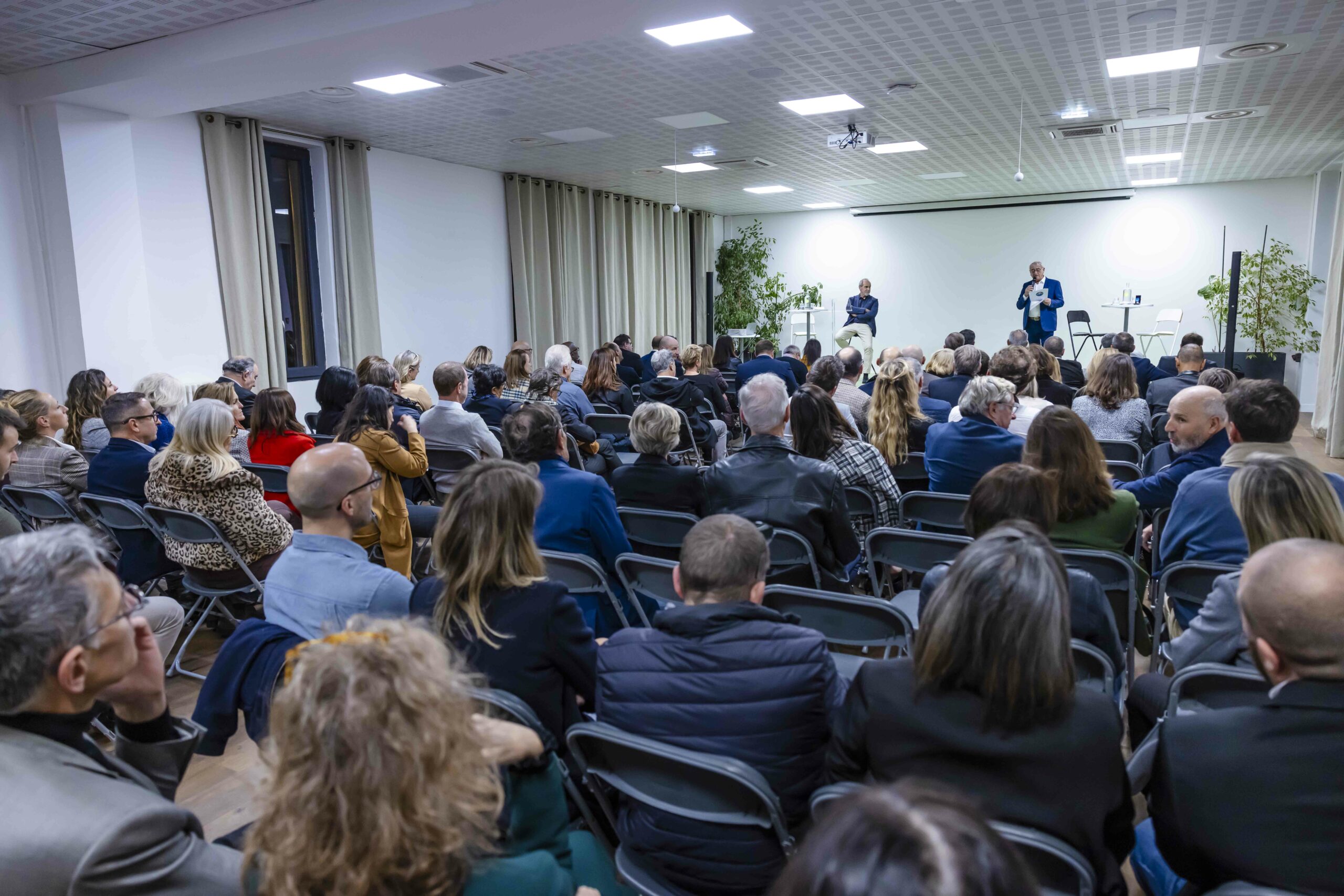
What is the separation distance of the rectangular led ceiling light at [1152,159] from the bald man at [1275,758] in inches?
393

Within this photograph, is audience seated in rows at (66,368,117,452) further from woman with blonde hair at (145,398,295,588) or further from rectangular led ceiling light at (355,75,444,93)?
rectangular led ceiling light at (355,75,444,93)

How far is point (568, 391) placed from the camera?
5590 millimetres

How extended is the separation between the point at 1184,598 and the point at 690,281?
1285 centimetres

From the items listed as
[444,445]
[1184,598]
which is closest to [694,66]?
[444,445]

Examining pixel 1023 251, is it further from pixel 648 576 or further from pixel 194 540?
pixel 194 540

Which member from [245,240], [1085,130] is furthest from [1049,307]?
[245,240]

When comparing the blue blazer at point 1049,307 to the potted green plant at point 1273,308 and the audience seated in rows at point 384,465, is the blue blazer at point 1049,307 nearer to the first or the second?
the potted green plant at point 1273,308

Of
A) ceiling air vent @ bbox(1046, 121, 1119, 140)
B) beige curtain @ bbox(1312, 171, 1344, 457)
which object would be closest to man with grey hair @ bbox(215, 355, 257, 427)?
ceiling air vent @ bbox(1046, 121, 1119, 140)

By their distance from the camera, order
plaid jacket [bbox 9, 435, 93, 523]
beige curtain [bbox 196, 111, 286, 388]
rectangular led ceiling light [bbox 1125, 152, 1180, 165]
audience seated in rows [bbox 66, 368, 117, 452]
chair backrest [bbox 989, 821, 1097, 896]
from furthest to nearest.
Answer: rectangular led ceiling light [bbox 1125, 152, 1180, 165] → beige curtain [bbox 196, 111, 286, 388] → audience seated in rows [bbox 66, 368, 117, 452] → plaid jacket [bbox 9, 435, 93, 523] → chair backrest [bbox 989, 821, 1097, 896]

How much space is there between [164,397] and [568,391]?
230cm

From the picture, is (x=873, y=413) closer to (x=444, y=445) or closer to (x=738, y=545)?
(x=444, y=445)

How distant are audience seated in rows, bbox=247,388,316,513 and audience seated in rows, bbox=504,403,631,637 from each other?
179 cm

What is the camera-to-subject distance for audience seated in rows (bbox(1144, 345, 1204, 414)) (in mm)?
5660

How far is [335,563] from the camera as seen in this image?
6.84ft
